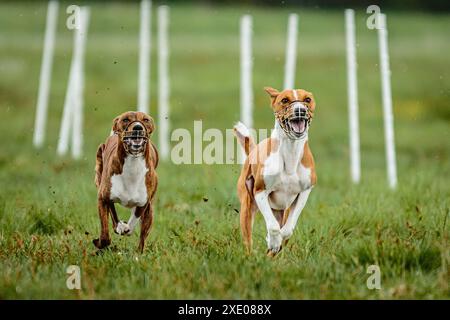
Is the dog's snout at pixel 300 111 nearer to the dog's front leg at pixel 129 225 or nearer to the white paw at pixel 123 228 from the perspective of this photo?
the dog's front leg at pixel 129 225

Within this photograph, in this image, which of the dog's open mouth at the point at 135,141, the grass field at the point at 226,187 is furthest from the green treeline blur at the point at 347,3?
the dog's open mouth at the point at 135,141

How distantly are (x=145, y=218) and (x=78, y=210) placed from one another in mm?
1950

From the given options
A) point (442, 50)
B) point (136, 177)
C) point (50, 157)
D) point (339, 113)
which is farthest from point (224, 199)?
point (442, 50)

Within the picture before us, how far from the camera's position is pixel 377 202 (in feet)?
27.0

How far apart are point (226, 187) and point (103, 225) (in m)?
3.32

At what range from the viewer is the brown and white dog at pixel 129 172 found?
579cm

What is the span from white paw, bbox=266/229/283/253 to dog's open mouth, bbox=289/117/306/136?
763 millimetres

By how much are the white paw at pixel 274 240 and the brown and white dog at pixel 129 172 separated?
37.8 inches

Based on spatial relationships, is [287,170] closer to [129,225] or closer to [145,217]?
[145,217]

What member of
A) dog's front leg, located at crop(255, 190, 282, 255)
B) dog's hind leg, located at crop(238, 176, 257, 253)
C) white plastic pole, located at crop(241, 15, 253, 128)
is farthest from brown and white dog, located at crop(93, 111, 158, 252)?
white plastic pole, located at crop(241, 15, 253, 128)

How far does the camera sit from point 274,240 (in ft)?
19.7

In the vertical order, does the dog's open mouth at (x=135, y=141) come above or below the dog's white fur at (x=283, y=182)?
above

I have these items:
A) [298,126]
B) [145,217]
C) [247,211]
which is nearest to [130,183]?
[145,217]
